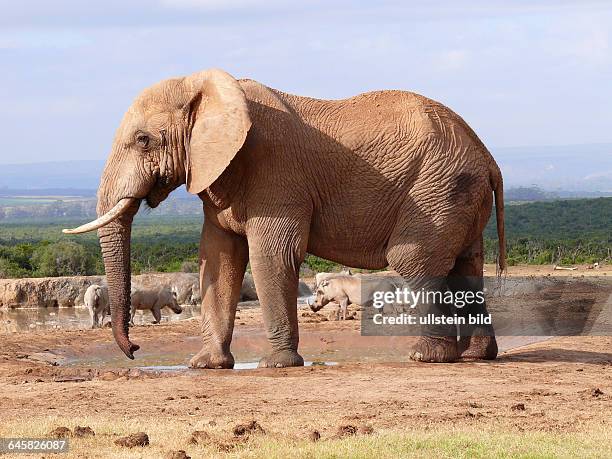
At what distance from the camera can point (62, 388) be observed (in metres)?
11.7

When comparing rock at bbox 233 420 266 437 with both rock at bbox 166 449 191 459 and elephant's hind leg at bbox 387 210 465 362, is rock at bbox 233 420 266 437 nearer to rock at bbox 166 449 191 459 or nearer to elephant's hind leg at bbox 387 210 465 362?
rock at bbox 166 449 191 459

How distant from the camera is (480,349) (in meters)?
13.9

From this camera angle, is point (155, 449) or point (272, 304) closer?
point (155, 449)

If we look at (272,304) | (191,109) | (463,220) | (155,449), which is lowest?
(155,449)

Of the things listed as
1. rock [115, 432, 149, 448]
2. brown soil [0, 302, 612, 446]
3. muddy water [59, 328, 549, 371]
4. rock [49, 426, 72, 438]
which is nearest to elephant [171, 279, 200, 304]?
muddy water [59, 328, 549, 371]

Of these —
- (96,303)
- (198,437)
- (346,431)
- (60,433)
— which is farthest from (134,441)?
(96,303)

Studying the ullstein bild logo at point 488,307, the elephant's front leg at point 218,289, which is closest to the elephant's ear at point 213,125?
the elephant's front leg at point 218,289

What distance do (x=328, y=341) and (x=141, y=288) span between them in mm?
Answer: 6676

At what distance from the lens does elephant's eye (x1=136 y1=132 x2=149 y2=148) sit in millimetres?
12857

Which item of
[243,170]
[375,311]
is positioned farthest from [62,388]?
[375,311]

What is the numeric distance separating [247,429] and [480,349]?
5.09m

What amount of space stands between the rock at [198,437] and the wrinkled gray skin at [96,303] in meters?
12.3

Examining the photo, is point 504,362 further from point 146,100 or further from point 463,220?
point 146,100

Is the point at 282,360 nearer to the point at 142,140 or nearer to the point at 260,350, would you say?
the point at 142,140
